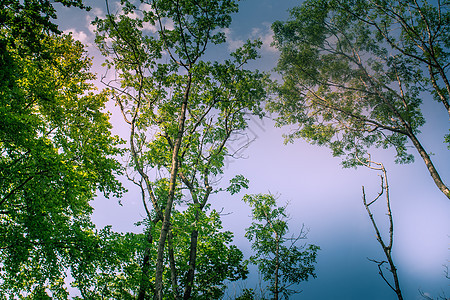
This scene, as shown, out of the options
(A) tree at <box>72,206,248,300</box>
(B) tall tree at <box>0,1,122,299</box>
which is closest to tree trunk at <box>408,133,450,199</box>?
(A) tree at <box>72,206,248,300</box>

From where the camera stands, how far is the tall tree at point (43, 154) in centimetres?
653

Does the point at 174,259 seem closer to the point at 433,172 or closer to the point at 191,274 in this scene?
the point at 191,274

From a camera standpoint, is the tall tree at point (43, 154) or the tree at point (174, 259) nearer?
the tall tree at point (43, 154)

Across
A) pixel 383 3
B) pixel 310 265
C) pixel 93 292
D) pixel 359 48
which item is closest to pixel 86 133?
pixel 93 292

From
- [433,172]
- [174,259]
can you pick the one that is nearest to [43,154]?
[174,259]

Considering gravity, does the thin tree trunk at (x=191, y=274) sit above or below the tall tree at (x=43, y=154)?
below

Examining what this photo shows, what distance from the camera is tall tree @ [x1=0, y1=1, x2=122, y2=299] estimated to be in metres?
6.53

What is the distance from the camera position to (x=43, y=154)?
6863 millimetres

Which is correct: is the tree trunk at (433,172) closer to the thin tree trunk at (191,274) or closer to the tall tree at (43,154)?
the thin tree trunk at (191,274)

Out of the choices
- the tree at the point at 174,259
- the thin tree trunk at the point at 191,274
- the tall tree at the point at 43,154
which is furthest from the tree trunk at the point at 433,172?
the tall tree at the point at 43,154

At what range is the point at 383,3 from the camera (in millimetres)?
11352

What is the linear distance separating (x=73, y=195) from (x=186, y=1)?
28.2 ft

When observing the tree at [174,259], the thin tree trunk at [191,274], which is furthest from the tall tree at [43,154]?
the thin tree trunk at [191,274]

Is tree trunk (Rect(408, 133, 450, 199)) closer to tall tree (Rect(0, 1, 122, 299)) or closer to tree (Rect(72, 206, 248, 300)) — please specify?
tree (Rect(72, 206, 248, 300))
